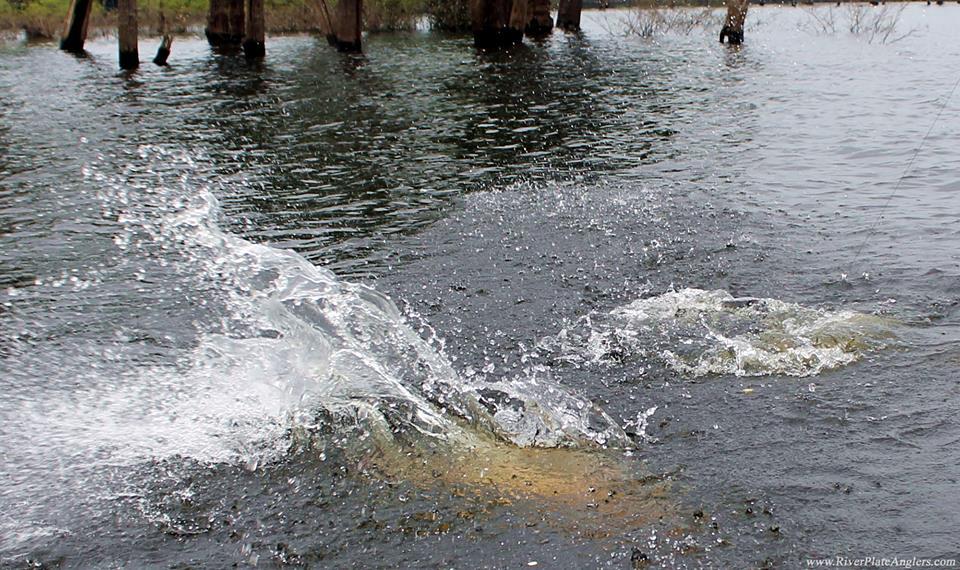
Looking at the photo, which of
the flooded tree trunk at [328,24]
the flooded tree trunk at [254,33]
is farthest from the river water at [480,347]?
the flooded tree trunk at [328,24]

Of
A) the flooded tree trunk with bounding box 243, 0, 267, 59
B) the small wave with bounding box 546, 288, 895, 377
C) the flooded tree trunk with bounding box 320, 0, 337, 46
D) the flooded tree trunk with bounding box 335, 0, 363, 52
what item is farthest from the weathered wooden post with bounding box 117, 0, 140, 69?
the small wave with bounding box 546, 288, 895, 377

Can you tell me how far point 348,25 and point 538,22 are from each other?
9718mm

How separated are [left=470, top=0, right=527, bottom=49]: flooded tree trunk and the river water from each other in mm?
14830

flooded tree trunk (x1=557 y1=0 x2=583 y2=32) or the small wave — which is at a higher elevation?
flooded tree trunk (x1=557 y1=0 x2=583 y2=32)

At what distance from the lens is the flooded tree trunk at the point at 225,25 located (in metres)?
29.8

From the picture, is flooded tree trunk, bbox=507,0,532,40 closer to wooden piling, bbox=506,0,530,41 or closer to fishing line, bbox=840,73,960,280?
wooden piling, bbox=506,0,530,41

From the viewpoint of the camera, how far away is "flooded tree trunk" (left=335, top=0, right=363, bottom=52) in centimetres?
2845

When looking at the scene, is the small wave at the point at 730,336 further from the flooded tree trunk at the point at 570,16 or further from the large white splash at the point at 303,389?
the flooded tree trunk at the point at 570,16

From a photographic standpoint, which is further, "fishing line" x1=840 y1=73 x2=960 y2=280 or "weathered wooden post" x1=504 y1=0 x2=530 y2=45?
"weathered wooden post" x1=504 y1=0 x2=530 y2=45

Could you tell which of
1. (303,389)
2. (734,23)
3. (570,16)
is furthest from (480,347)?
(570,16)

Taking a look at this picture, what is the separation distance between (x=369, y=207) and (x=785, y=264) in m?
5.22

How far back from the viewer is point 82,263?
30.3ft

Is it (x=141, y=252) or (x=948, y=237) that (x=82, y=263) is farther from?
(x=948, y=237)

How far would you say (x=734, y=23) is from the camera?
30.2 m
